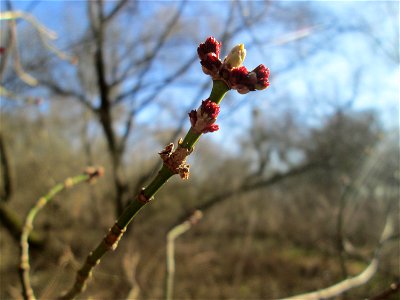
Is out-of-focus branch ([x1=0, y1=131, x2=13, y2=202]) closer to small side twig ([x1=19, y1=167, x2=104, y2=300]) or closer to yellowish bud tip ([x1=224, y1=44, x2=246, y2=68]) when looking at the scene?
small side twig ([x1=19, y1=167, x2=104, y2=300])

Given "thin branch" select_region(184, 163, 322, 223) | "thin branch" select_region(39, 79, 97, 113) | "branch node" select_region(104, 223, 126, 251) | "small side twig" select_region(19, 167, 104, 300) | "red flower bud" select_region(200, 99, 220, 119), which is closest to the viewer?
"red flower bud" select_region(200, 99, 220, 119)

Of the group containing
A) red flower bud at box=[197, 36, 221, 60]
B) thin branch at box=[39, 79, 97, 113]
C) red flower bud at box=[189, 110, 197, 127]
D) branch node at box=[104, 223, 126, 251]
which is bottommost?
branch node at box=[104, 223, 126, 251]

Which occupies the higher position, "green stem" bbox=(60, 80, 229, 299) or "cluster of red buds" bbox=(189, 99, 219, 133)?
"cluster of red buds" bbox=(189, 99, 219, 133)

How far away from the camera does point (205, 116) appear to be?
38 cm

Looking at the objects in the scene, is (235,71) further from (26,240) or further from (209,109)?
(26,240)

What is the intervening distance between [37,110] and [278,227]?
191 inches

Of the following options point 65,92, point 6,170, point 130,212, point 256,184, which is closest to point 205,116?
point 130,212

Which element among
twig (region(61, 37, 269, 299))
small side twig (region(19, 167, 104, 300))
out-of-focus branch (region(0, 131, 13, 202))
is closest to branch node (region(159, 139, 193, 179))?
twig (region(61, 37, 269, 299))

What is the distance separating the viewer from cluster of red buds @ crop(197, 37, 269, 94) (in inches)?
15.4

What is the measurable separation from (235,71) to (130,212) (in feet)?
0.66

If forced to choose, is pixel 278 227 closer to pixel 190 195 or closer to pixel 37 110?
pixel 190 195

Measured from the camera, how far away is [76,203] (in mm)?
5328

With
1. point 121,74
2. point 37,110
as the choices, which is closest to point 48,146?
point 37,110

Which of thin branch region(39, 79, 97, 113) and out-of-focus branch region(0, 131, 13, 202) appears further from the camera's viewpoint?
thin branch region(39, 79, 97, 113)
